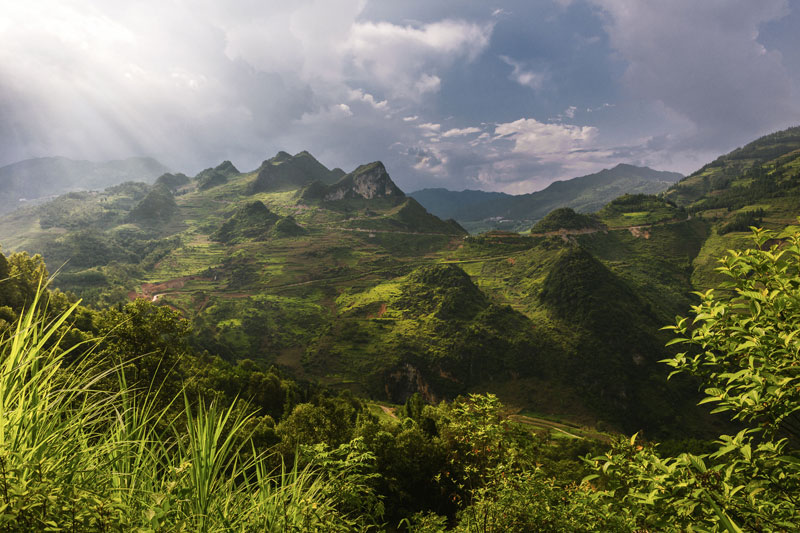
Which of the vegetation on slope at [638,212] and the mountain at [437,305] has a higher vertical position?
the vegetation on slope at [638,212]

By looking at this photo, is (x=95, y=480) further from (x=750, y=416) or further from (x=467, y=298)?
(x=467, y=298)

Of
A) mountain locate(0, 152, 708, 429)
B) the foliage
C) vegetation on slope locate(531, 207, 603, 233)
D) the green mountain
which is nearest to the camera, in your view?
the green mountain

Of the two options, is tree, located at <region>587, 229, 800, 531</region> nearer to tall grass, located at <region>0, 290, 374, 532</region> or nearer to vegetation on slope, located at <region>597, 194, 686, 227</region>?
tall grass, located at <region>0, 290, 374, 532</region>

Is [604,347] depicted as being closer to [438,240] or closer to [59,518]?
[59,518]

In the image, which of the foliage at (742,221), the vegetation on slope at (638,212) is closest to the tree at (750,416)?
the foliage at (742,221)

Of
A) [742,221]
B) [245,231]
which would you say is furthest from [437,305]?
[245,231]

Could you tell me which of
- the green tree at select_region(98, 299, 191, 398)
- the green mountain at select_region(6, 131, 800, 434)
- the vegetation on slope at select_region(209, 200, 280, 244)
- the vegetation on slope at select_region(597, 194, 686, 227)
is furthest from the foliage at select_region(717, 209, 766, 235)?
the vegetation on slope at select_region(209, 200, 280, 244)

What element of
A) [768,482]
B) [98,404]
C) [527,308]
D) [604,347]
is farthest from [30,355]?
[527,308]

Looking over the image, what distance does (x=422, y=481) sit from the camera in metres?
A: 21.4

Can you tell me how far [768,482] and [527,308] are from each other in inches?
4223

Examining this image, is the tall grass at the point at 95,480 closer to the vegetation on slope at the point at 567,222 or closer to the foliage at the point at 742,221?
the vegetation on slope at the point at 567,222

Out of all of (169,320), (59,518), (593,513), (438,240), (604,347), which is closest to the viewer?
(59,518)

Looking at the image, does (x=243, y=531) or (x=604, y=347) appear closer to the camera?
(x=243, y=531)

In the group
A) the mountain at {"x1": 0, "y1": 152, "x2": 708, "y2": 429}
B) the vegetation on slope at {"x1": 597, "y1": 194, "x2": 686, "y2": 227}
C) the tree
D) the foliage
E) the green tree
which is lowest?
the mountain at {"x1": 0, "y1": 152, "x2": 708, "y2": 429}
